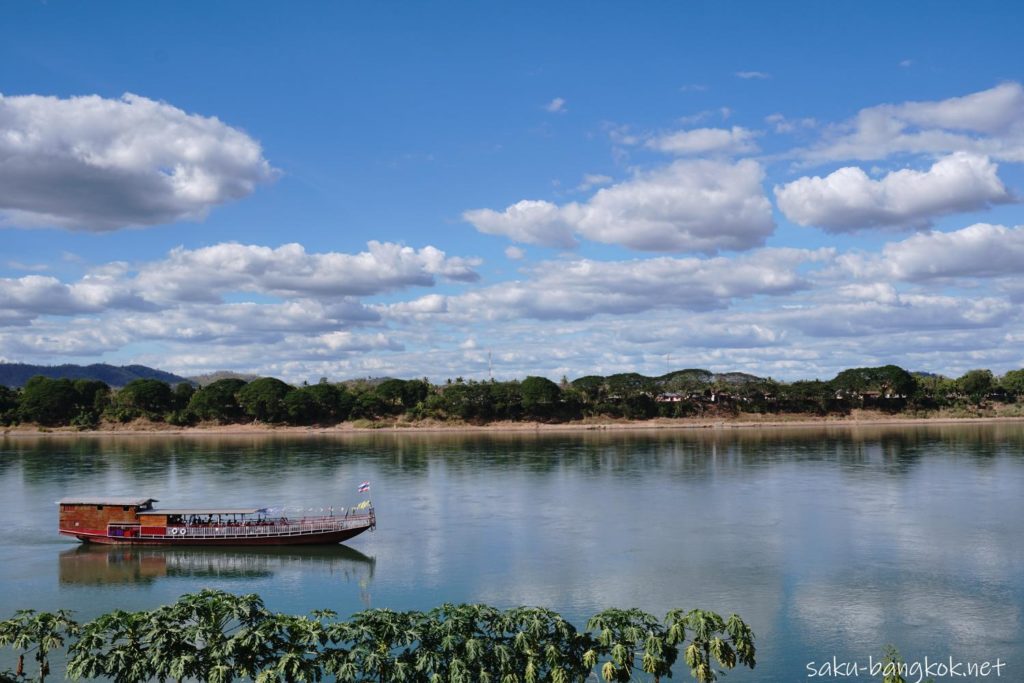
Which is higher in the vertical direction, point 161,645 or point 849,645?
point 161,645

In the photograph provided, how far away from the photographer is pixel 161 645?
28.2 meters

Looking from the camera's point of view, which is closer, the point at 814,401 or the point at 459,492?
the point at 459,492

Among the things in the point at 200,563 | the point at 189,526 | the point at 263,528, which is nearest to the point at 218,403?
the point at 189,526

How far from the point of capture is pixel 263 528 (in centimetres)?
6250

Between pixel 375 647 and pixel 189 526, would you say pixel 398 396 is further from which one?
pixel 375 647

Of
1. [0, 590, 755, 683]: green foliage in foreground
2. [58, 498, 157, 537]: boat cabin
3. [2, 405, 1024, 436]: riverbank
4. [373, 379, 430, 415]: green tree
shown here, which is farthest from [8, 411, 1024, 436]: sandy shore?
[0, 590, 755, 683]: green foliage in foreground

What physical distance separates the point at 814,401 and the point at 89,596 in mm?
175147

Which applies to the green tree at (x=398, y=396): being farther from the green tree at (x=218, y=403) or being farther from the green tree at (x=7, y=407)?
the green tree at (x=7, y=407)

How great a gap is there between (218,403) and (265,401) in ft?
40.1

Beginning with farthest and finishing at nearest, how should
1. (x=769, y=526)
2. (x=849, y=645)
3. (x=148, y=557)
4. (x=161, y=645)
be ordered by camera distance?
(x=769, y=526)
(x=148, y=557)
(x=849, y=645)
(x=161, y=645)

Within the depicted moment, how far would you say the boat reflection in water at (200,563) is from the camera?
5488 cm

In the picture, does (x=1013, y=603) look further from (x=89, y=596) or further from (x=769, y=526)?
(x=89, y=596)

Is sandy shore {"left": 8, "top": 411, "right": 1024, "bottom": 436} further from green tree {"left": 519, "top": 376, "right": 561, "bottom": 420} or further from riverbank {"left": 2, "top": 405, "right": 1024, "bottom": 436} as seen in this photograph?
green tree {"left": 519, "top": 376, "right": 561, "bottom": 420}

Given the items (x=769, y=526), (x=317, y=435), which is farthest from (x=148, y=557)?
(x=317, y=435)
